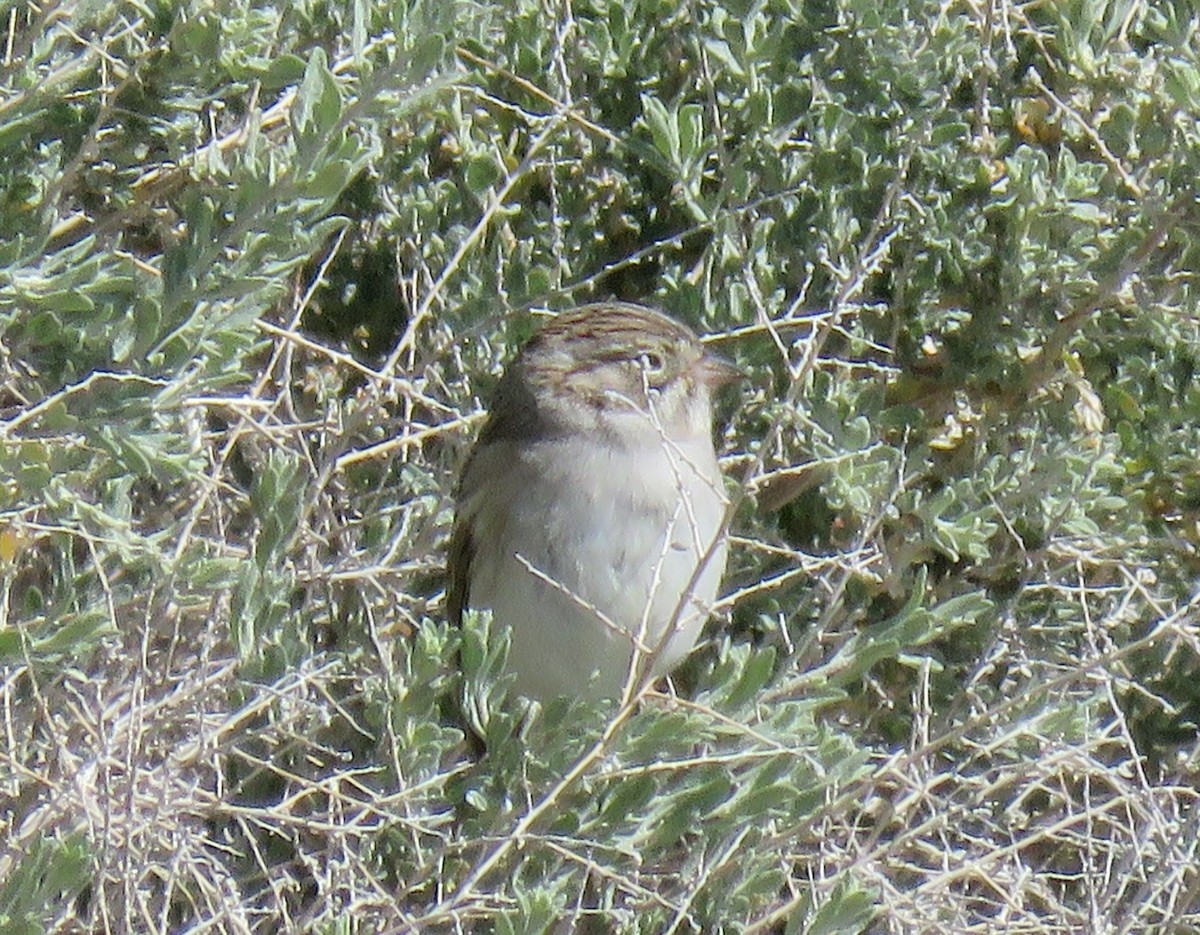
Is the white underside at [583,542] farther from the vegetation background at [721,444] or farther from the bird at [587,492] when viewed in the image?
the vegetation background at [721,444]

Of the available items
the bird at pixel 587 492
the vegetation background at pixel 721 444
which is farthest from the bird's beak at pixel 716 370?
the vegetation background at pixel 721 444

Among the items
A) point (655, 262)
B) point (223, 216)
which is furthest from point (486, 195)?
point (223, 216)

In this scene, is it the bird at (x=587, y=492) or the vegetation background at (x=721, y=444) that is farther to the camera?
the bird at (x=587, y=492)

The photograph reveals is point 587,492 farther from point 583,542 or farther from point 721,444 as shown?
point 721,444

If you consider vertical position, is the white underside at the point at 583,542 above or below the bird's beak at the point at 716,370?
below

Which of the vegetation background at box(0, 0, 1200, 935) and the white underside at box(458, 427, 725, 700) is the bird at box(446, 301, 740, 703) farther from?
the vegetation background at box(0, 0, 1200, 935)

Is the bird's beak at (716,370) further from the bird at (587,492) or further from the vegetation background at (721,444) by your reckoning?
the vegetation background at (721,444)
